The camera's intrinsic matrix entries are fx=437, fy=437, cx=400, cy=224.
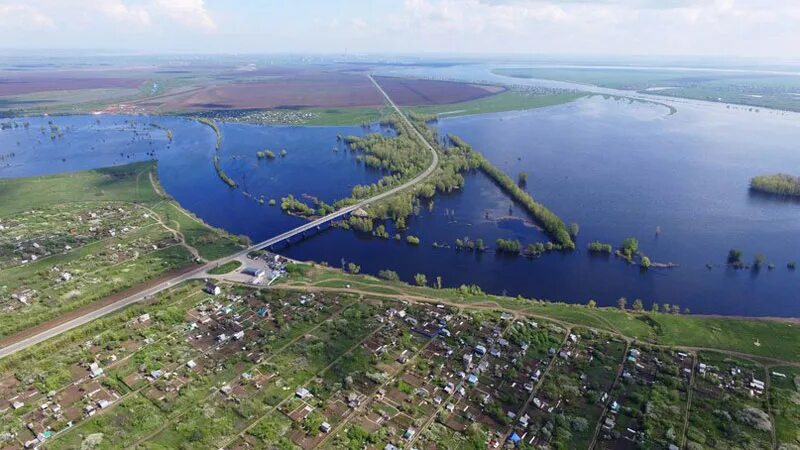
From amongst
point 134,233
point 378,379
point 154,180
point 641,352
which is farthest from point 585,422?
point 154,180

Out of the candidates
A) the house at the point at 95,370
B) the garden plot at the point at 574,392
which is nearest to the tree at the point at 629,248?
the garden plot at the point at 574,392

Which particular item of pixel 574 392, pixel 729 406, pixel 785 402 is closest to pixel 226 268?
pixel 574 392

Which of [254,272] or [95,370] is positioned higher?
[254,272]

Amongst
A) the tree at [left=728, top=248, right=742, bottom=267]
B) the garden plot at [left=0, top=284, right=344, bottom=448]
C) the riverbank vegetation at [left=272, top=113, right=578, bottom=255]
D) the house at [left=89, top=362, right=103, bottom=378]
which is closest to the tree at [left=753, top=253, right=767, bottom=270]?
the tree at [left=728, top=248, right=742, bottom=267]

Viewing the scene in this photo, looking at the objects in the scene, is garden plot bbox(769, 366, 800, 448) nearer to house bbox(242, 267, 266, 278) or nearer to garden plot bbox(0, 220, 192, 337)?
house bbox(242, 267, 266, 278)

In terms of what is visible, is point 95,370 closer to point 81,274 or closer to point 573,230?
point 81,274

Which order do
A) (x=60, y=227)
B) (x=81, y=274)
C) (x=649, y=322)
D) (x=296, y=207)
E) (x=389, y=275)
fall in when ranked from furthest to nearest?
(x=296, y=207), (x=60, y=227), (x=389, y=275), (x=81, y=274), (x=649, y=322)

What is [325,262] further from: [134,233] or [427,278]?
[134,233]
